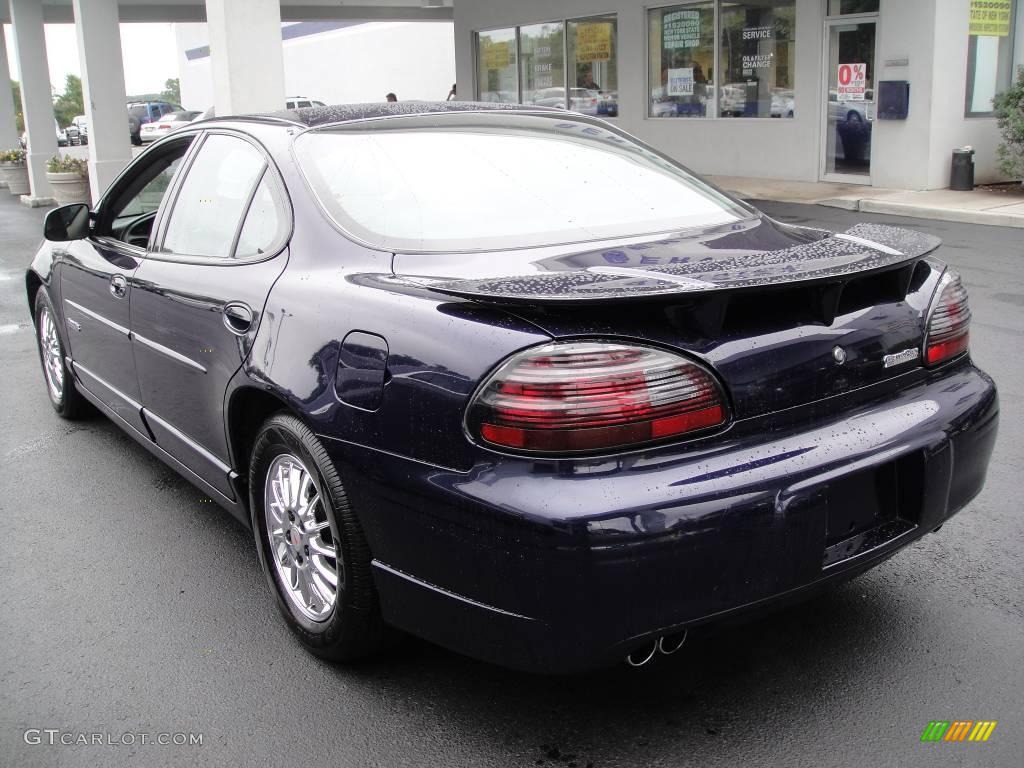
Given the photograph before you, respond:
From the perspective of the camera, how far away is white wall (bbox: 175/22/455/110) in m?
40.4

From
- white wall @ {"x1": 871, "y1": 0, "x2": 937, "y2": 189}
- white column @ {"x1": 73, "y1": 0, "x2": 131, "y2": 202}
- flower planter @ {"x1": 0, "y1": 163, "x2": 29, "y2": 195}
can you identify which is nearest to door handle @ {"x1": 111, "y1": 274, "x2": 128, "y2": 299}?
white column @ {"x1": 73, "y1": 0, "x2": 131, "y2": 202}

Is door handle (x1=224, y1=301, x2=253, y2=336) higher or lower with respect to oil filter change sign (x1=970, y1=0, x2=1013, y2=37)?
lower

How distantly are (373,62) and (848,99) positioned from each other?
30.8 m

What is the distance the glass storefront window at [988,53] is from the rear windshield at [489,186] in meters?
12.4

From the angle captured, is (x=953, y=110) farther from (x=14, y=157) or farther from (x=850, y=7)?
(x=14, y=157)

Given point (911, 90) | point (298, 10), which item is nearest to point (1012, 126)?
point (911, 90)

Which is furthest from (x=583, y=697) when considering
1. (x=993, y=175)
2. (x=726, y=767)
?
(x=993, y=175)

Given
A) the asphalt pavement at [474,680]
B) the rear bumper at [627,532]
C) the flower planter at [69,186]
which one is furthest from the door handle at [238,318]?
the flower planter at [69,186]

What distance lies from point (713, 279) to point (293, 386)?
122cm

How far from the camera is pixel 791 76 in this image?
1619 centimetres

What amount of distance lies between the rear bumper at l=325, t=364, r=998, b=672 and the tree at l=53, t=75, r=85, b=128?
66.3m

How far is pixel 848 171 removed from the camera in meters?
15.8

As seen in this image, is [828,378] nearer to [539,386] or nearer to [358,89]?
[539,386]

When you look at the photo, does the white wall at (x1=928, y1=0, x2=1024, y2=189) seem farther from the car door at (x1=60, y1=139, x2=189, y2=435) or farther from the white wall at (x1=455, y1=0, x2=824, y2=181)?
the car door at (x1=60, y1=139, x2=189, y2=435)
